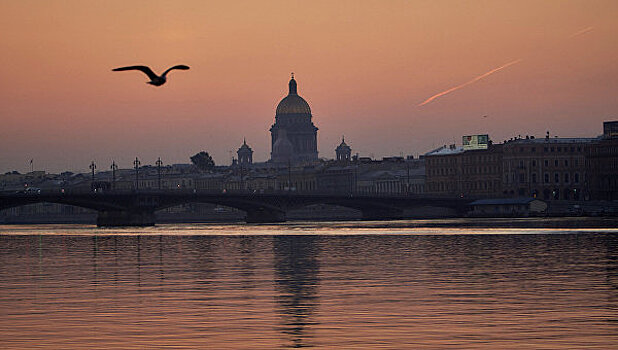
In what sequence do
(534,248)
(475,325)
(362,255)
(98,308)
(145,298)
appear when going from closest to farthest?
(475,325) < (98,308) < (145,298) < (362,255) < (534,248)

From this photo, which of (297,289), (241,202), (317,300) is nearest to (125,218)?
(241,202)

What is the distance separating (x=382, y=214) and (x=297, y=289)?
12413 centimetres

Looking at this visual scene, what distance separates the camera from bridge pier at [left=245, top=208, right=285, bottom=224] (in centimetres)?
15950

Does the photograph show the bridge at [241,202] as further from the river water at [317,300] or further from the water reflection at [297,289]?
the river water at [317,300]

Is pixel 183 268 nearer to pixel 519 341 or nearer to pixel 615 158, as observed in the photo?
pixel 519 341

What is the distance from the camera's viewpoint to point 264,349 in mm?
27812

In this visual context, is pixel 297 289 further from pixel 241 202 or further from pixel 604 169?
pixel 604 169

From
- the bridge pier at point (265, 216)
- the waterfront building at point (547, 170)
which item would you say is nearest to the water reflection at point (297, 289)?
the bridge pier at point (265, 216)

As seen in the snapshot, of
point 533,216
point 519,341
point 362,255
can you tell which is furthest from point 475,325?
point 533,216

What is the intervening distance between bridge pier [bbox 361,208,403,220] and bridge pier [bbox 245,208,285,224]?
12441mm

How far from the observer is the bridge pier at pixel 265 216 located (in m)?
160

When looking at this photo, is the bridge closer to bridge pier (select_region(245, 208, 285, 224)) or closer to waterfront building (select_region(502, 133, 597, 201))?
bridge pier (select_region(245, 208, 285, 224))

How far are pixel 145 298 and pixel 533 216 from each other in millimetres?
121681

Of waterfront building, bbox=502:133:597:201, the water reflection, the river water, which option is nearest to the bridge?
waterfront building, bbox=502:133:597:201
